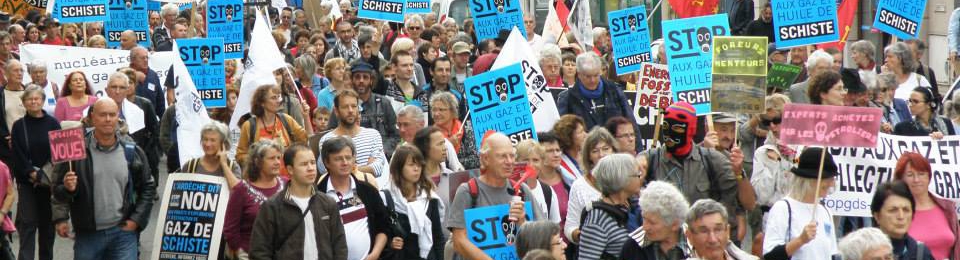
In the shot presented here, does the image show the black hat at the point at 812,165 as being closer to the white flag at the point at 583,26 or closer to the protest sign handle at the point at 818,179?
the protest sign handle at the point at 818,179

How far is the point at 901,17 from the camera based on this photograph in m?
15.9

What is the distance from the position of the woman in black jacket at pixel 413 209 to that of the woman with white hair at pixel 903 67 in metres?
5.85

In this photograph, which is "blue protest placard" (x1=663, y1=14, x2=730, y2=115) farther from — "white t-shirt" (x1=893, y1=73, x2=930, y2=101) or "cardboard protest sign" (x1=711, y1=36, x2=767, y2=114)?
"white t-shirt" (x1=893, y1=73, x2=930, y2=101)

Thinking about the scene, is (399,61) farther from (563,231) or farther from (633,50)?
(563,231)

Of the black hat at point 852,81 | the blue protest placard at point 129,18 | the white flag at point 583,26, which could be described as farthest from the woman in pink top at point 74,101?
the white flag at point 583,26

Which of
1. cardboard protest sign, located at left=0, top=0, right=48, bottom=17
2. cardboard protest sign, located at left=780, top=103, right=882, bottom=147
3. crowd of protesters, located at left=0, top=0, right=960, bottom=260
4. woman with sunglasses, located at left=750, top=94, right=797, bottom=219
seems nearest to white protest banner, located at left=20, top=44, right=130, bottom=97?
crowd of protesters, located at left=0, top=0, right=960, bottom=260

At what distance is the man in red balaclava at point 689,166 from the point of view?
962cm

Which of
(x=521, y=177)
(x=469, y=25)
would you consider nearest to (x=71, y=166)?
(x=521, y=177)

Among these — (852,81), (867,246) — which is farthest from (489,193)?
(852,81)

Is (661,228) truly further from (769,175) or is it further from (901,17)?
(901,17)

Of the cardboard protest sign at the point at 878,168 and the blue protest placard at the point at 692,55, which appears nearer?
the cardboard protest sign at the point at 878,168

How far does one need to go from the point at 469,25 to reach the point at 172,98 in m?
7.84

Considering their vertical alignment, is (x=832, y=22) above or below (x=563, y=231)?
above

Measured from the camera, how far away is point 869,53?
48.5 feet
